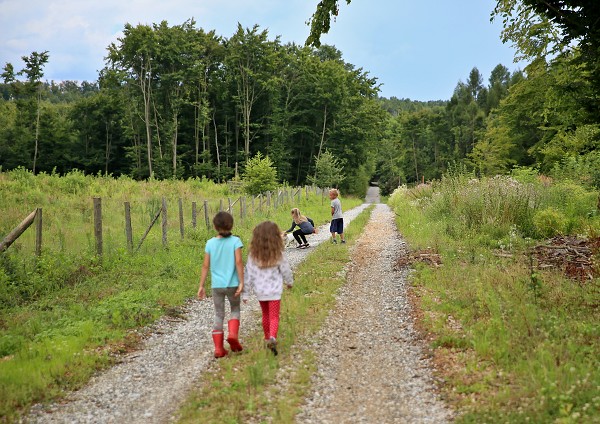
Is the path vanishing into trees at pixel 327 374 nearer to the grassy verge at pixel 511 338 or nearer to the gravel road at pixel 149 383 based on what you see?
the gravel road at pixel 149 383

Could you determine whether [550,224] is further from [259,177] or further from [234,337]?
[259,177]

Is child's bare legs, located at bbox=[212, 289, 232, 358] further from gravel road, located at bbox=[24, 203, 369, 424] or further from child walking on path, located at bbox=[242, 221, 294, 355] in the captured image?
child walking on path, located at bbox=[242, 221, 294, 355]

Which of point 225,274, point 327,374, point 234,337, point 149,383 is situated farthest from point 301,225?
point 149,383

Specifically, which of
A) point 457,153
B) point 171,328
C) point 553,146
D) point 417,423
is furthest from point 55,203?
point 457,153

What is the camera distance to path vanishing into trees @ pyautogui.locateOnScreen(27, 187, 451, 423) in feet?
14.6

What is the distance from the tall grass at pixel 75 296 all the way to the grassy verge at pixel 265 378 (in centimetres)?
175

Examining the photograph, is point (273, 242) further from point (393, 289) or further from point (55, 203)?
point (55, 203)

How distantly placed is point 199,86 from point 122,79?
8.84 m

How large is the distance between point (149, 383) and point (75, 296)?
4334 mm

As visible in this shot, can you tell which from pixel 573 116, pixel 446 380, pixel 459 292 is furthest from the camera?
pixel 573 116

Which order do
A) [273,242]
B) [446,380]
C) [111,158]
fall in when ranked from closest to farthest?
1. [446,380]
2. [273,242]
3. [111,158]

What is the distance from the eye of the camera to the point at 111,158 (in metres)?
62.9

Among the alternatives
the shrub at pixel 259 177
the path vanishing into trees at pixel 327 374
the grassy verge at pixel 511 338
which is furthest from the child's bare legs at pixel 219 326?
the shrub at pixel 259 177

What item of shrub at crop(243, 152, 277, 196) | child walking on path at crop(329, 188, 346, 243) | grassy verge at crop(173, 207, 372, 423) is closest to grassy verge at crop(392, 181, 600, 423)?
grassy verge at crop(173, 207, 372, 423)
